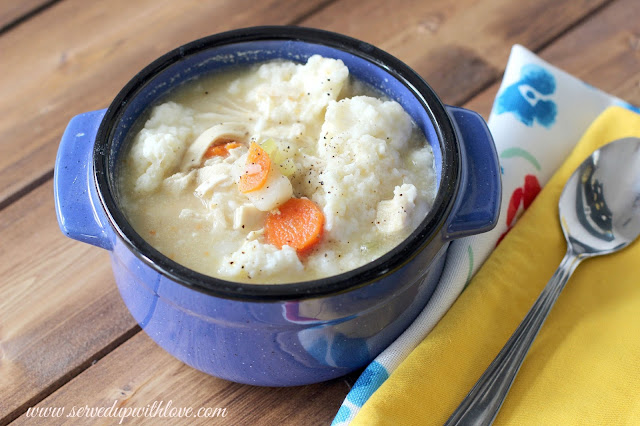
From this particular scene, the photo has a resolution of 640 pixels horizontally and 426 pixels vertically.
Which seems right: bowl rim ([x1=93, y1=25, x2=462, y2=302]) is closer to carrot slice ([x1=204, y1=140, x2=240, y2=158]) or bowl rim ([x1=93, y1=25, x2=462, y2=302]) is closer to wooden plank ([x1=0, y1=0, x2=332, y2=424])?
carrot slice ([x1=204, y1=140, x2=240, y2=158])

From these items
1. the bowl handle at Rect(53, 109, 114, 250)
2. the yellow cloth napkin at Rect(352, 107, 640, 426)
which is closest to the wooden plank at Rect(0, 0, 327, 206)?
the bowl handle at Rect(53, 109, 114, 250)

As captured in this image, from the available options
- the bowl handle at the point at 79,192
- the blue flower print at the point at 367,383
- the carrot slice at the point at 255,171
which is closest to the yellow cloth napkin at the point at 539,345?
the blue flower print at the point at 367,383

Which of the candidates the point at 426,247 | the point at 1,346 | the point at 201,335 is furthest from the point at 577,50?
the point at 1,346

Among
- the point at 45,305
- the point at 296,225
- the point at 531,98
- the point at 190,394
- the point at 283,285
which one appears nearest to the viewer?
the point at 283,285

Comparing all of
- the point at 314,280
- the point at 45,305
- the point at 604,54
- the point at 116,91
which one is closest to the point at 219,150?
the point at 314,280

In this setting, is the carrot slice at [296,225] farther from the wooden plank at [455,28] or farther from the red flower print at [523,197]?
the wooden plank at [455,28]

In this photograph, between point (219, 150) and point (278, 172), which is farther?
point (219, 150)

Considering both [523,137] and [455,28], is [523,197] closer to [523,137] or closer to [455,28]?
[523,137]
